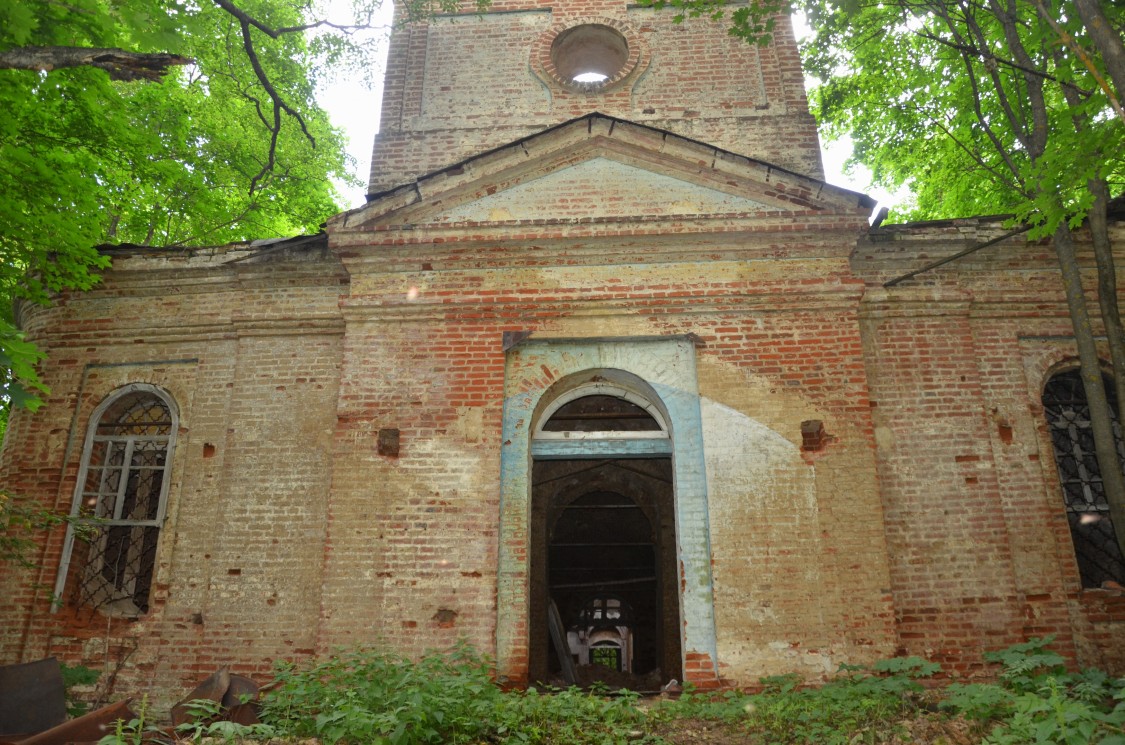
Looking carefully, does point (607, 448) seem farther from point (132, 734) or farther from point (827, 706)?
point (132, 734)

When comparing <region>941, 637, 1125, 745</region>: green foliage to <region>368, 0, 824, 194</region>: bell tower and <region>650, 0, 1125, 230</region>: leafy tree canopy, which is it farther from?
<region>368, 0, 824, 194</region>: bell tower

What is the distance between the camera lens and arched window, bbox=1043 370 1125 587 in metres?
7.83

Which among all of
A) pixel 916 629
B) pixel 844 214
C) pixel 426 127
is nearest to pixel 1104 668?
pixel 916 629

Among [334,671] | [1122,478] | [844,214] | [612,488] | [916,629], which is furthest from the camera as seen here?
[612,488]

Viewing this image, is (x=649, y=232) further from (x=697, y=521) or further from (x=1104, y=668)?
(x=1104, y=668)

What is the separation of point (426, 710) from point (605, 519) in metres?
11.0

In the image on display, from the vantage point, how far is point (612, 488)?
1374 cm

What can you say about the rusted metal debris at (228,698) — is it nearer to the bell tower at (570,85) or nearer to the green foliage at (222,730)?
the green foliage at (222,730)

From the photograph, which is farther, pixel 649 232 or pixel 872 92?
pixel 872 92

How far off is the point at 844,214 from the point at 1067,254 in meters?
2.07

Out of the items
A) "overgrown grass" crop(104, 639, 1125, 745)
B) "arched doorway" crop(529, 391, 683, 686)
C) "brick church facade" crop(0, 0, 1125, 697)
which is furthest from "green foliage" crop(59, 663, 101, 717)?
"arched doorway" crop(529, 391, 683, 686)

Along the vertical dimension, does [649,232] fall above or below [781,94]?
below

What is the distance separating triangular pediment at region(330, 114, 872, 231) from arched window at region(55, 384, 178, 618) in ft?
10.9

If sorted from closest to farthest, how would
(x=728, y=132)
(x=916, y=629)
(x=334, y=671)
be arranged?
(x=334, y=671) → (x=916, y=629) → (x=728, y=132)
